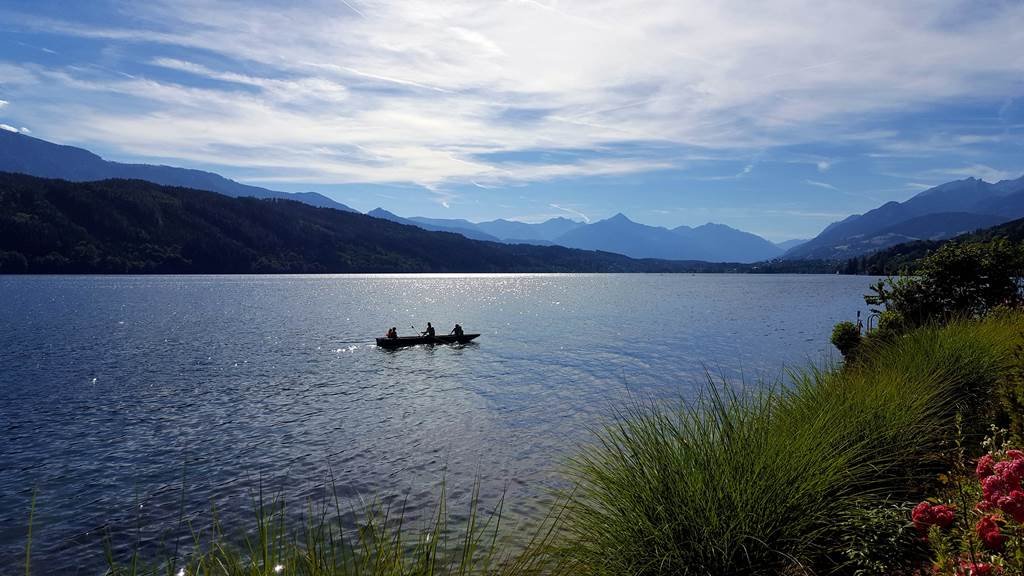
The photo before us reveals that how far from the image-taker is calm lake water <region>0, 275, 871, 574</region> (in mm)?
15922

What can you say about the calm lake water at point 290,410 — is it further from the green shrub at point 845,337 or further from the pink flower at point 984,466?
the pink flower at point 984,466

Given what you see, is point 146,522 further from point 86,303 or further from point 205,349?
point 86,303

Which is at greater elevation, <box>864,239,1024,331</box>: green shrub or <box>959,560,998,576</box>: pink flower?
<box>864,239,1024,331</box>: green shrub

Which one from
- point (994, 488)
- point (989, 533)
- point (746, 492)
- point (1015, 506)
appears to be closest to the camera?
point (1015, 506)

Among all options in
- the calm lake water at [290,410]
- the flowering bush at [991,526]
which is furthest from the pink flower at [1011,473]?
the calm lake water at [290,410]

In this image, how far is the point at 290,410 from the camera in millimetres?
26688

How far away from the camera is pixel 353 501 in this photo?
15359 mm

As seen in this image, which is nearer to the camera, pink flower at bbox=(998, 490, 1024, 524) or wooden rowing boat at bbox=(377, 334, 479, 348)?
pink flower at bbox=(998, 490, 1024, 524)

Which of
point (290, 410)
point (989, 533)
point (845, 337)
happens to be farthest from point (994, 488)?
point (845, 337)

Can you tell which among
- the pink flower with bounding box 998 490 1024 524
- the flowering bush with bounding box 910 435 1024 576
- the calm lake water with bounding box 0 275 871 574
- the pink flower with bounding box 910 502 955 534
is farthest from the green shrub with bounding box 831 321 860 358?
the pink flower with bounding box 998 490 1024 524

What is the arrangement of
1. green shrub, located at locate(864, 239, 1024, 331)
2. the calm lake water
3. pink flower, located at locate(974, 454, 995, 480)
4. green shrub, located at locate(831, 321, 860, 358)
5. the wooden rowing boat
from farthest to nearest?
the wooden rowing boat
green shrub, located at locate(831, 321, 860, 358)
green shrub, located at locate(864, 239, 1024, 331)
the calm lake water
pink flower, located at locate(974, 454, 995, 480)

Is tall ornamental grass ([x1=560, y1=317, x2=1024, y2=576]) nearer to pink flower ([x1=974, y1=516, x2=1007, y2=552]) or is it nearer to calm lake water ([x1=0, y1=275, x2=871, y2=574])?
pink flower ([x1=974, y1=516, x2=1007, y2=552])

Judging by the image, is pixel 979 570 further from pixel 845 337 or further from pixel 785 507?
pixel 845 337

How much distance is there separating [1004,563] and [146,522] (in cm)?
1696
